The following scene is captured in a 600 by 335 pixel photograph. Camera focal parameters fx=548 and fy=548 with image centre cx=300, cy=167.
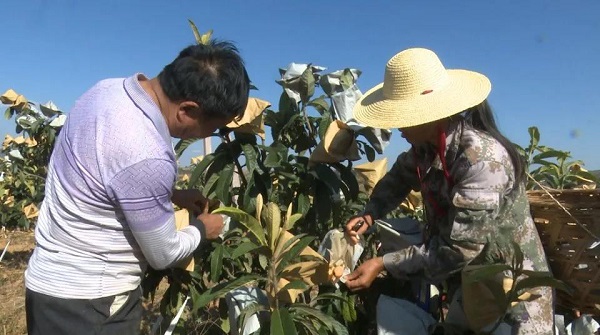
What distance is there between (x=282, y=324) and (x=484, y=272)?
560 millimetres

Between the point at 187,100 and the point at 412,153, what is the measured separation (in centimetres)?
94

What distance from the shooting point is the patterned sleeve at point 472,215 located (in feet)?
5.17

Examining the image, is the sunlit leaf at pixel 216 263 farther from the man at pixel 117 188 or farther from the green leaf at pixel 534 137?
the green leaf at pixel 534 137

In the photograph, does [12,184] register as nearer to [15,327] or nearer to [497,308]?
[15,327]

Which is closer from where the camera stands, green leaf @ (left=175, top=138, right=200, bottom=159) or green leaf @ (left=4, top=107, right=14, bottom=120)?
green leaf @ (left=175, top=138, right=200, bottom=159)

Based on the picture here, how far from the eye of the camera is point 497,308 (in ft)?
4.92

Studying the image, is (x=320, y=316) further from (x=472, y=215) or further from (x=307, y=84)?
(x=307, y=84)

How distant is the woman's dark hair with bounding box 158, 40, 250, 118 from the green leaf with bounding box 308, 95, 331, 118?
2.67 feet

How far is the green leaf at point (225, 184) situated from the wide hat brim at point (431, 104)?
23.5 inches

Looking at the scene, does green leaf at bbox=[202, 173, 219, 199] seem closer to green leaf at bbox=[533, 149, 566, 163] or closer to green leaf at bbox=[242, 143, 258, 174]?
green leaf at bbox=[242, 143, 258, 174]

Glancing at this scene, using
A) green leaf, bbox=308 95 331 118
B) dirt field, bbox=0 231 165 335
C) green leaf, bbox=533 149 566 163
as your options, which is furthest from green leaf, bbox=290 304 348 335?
dirt field, bbox=0 231 165 335

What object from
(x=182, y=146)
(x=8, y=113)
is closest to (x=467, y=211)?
(x=182, y=146)

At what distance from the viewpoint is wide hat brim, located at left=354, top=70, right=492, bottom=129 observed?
1.64 m

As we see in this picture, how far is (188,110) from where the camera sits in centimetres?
145
